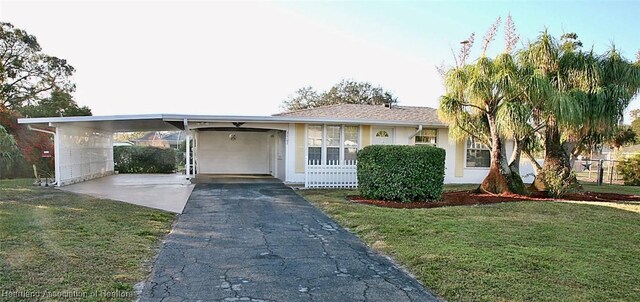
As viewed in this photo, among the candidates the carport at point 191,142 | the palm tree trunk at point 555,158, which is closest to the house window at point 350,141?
the carport at point 191,142

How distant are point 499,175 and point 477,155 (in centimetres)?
398

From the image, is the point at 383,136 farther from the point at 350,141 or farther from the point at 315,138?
the point at 315,138

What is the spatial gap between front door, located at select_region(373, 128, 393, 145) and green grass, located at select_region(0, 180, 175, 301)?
28.7 feet

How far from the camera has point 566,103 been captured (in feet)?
31.9

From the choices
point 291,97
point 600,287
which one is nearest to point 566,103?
point 600,287

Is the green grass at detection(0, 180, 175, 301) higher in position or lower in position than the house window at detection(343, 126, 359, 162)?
lower

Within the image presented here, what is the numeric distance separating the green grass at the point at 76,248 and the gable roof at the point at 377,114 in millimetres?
7996

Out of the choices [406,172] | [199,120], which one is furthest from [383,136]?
[199,120]

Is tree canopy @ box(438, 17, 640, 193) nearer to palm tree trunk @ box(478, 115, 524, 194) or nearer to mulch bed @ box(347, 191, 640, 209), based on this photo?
palm tree trunk @ box(478, 115, 524, 194)

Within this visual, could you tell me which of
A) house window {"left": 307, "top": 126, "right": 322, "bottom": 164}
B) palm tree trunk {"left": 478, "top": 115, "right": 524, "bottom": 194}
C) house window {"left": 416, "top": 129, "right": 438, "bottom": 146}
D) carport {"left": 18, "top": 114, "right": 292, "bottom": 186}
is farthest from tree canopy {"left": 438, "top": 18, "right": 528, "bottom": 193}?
carport {"left": 18, "top": 114, "right": 292, "bottom": 186}

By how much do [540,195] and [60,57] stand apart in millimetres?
30540

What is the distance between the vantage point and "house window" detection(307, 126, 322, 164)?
45.6 ft

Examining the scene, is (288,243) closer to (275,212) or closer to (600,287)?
(275,212)

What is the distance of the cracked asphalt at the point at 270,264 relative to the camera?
353 cm
